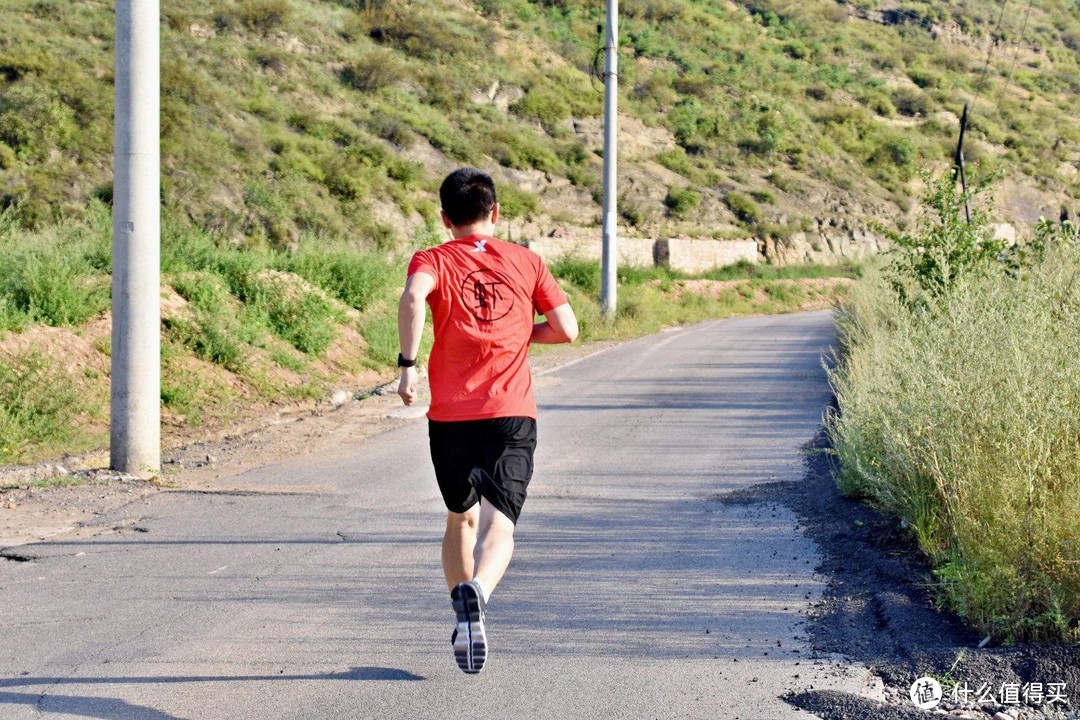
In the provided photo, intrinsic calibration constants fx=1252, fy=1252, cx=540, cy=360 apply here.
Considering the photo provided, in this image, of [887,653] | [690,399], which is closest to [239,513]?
[887,653]

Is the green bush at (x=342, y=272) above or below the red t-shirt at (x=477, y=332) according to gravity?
below

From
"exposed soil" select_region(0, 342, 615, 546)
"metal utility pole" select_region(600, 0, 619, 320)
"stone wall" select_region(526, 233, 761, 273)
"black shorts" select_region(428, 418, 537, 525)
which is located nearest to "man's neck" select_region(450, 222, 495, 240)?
"black shorts" select_region(428, 418, 537, 525)

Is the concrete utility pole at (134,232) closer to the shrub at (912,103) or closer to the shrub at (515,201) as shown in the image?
the shrub at (515,201)

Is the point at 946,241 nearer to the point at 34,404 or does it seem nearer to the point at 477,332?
the point at 477,332

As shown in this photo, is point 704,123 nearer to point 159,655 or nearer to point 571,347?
point 571,347

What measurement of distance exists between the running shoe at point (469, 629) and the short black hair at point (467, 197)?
1.47 m

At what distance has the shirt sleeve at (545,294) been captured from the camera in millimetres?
5094

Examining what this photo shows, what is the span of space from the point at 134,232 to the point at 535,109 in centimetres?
4395

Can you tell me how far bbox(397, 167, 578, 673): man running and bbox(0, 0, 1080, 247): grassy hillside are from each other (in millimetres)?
9014

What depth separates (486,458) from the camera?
16.1 ft

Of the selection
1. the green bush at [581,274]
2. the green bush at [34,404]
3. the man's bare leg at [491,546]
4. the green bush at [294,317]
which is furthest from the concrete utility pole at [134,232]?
the green bush at [581,274]

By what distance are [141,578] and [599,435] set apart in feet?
20.0

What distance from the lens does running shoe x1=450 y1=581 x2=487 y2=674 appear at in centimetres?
455

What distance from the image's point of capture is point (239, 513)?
27.8ft
